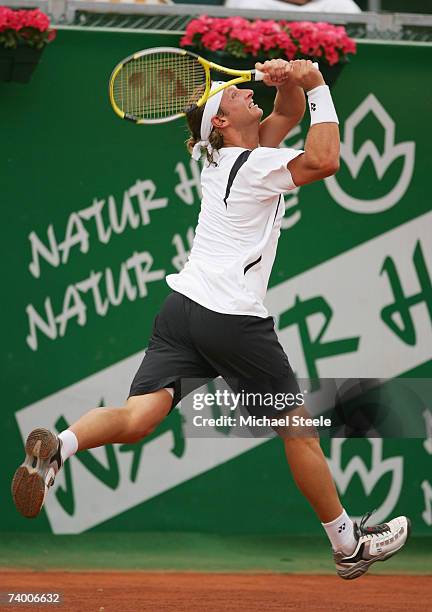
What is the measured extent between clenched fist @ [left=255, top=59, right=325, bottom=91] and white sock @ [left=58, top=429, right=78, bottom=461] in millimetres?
1511

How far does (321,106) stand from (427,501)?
3257 mm

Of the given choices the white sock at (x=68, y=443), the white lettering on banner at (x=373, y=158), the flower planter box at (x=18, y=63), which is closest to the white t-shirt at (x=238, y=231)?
the white sock at (x=68, y=443)

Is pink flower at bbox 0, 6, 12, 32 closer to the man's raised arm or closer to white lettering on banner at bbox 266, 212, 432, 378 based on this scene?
white lettering on banner at bbox 266, 212, 432, 378

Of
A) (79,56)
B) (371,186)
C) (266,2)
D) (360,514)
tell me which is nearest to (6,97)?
(79,56)

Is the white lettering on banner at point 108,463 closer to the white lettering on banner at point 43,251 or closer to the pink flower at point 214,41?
the white lettering on banner at point 43,251

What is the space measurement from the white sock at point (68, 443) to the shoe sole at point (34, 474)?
0.04m

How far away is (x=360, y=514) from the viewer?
6938 millimetres

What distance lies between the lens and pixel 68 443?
433 centimetres

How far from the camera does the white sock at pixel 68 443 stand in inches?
170

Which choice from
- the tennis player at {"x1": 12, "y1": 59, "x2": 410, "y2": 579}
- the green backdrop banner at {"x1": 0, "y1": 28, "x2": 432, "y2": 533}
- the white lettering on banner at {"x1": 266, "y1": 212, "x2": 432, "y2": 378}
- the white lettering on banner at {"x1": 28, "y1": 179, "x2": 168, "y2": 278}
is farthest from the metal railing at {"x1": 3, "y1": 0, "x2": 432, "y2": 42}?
the tennis player at {"x1": 12, "y1": 59, "x2": 410, "y2": 579}

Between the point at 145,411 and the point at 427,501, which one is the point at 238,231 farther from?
the point at 427,501

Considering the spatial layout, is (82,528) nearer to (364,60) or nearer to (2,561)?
(2,561)

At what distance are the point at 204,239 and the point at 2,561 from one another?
2.64m

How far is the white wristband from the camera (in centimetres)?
451
